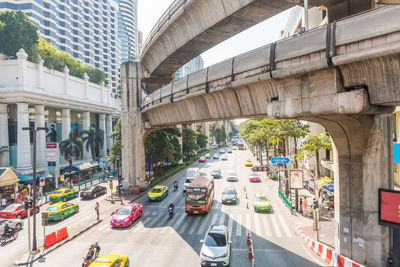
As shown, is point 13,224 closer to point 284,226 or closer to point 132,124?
point 132,124

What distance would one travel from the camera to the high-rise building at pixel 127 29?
466ft

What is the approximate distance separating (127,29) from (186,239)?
148 m

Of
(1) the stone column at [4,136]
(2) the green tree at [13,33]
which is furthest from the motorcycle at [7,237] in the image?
(2) the green tree at [13,33]

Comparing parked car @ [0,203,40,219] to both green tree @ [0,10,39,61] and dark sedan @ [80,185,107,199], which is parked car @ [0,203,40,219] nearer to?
dark sedan @ [80,185,107,199]

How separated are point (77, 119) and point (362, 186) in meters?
55.8

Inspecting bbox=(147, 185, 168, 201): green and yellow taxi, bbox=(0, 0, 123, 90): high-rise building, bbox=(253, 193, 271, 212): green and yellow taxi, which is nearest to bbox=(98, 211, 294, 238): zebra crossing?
bbox=(253, 193, 271, 212): green and yellow taxi

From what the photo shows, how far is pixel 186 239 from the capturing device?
17016 mm

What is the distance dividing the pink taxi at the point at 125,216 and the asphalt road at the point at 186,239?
52 cm

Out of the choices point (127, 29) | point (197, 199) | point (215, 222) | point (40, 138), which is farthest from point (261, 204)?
point (127, 29)

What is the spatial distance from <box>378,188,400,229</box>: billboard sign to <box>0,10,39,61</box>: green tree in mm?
55698

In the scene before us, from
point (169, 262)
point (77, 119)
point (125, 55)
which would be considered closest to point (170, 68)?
point (169, 262)

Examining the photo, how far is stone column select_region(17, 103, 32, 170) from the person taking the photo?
37094mm

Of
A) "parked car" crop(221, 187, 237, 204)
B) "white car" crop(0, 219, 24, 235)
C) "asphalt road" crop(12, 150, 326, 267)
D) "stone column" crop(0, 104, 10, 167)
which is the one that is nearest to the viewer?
"asphalt road" crop(12, 150, 326, 267)

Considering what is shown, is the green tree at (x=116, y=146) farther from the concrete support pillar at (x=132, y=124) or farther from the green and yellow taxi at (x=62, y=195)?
the green and yellow taxi at (x=62, y=195)
